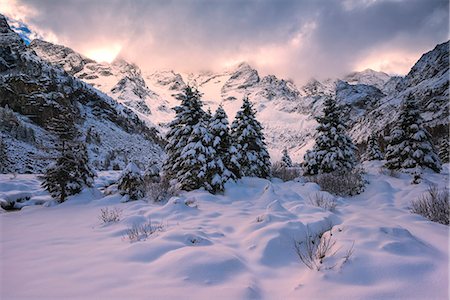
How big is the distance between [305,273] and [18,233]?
6.86m

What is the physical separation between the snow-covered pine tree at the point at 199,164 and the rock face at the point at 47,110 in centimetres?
1836

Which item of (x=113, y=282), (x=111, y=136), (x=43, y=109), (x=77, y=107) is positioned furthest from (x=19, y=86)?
(x=113, y=282)

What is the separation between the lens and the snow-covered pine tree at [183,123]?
45.1 feet

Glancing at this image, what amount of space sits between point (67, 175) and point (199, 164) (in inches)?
247

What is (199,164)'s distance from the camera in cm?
1255

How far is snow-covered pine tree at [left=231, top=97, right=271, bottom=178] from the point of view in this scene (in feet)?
60.1

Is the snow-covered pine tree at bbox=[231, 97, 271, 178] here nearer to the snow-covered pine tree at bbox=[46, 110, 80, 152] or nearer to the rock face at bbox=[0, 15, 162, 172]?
the snow-covered pine tree at bbox=[46, 110, 80, 152]

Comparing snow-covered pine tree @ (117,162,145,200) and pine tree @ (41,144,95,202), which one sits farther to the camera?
snow-covered pine tree @ (117,162,145,200)

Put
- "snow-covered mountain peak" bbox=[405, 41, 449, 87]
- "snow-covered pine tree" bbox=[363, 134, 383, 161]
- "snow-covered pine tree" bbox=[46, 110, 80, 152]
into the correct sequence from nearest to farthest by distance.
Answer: "snow-covered pine tree" bbox=[46, 110, 80, 152]
"snow-covered pine tree" bbox=[363, 134, 383, 161]
"snow-covered mountain peak" bbox=[405, 41, 449, 87]

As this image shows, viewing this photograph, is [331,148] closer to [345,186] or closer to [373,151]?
[345,186]

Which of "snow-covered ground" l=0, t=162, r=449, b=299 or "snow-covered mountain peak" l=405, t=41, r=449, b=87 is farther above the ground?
"snow-covered mountain peak" l=405, t=41, r=449, b=87

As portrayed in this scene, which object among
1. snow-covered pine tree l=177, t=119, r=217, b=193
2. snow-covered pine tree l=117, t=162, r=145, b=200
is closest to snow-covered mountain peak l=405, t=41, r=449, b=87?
snow-covered pine tree l=177, t=119, r=217, b=193

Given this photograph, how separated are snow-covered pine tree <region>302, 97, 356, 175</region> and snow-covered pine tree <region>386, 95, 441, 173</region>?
277cm

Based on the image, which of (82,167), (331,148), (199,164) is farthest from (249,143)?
(82,167)
